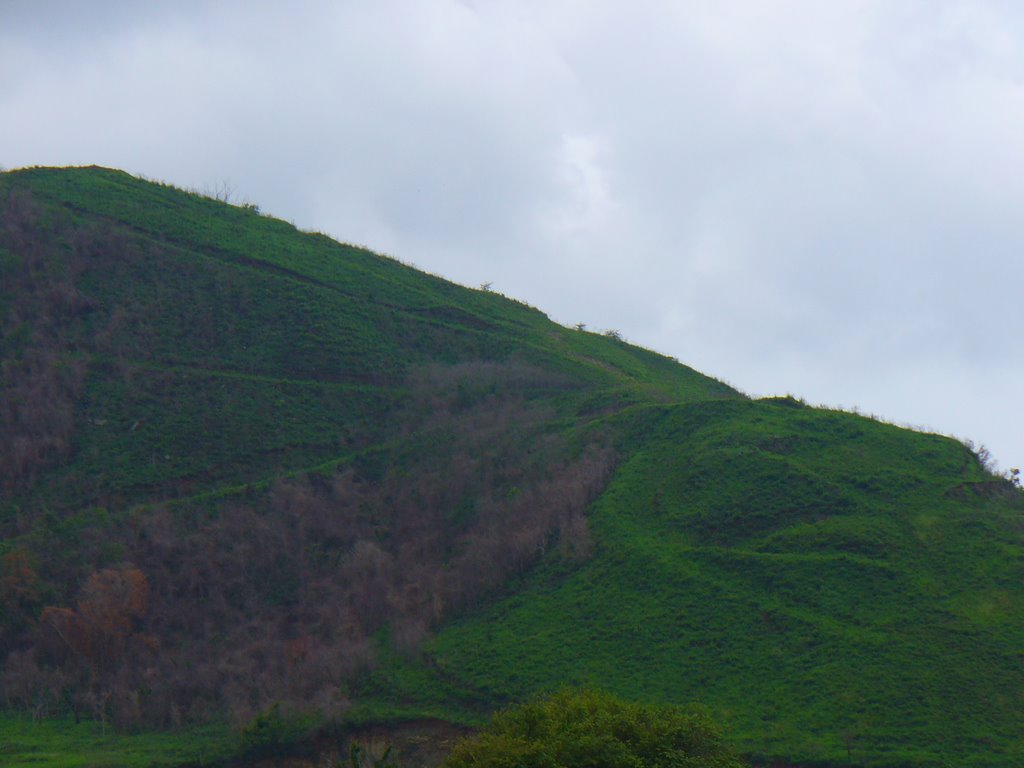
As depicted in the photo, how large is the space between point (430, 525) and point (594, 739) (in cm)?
1767

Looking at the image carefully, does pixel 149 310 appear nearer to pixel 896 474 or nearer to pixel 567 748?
pixel 896 474

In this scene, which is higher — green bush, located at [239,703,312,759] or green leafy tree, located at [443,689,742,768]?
green leafy tree, located at [443,689,742,768]

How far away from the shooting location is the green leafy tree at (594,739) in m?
11.4

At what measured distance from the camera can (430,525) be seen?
1133 inches

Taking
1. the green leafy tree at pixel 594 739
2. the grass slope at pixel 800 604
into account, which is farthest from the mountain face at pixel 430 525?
the green leafy tree at pixel 594 739

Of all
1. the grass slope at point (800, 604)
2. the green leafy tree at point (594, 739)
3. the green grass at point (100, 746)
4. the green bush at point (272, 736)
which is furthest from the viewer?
the green bush at point (272, 736)

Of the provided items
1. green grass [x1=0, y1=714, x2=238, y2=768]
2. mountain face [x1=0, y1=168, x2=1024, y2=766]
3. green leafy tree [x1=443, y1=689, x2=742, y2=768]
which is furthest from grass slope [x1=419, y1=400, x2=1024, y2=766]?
green leafy tree [x1=443, y1=689, x2=742, y2=768]

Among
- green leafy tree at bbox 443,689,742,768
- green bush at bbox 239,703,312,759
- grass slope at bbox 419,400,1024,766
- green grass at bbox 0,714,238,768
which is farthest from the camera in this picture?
green bush at bbox 239,703,312,759

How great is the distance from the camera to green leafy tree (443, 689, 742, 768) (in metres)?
11.4

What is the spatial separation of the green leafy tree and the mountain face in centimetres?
596

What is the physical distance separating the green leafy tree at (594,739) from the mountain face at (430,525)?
596cm

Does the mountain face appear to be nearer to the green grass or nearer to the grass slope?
the grass slope

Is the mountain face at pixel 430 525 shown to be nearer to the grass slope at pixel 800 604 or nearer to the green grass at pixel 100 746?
the grass slope at pixel 800 604

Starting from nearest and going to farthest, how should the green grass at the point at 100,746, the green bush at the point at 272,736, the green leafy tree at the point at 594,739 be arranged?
the green leafy tree at the point at 594,739
the green grass at the point at 100,746
the green bush at the point at 272,736
